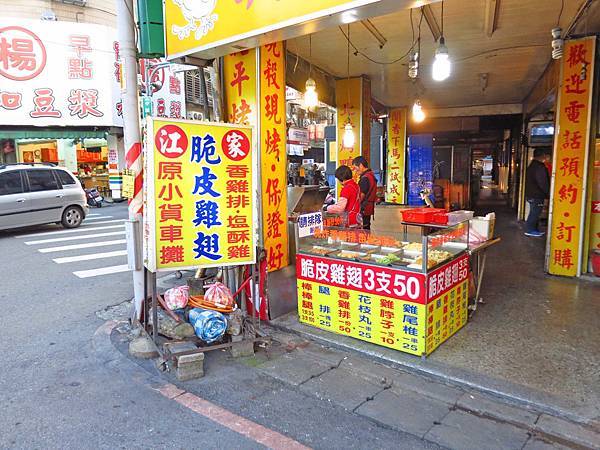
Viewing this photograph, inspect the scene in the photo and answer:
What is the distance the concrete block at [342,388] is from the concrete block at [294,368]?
0.09 metres

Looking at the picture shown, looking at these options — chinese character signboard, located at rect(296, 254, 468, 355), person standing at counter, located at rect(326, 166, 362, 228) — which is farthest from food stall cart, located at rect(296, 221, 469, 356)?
person standing at counter, located at rect(326, 166, 362, 228)

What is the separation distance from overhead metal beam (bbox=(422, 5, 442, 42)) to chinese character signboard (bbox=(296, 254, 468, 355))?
3460 millimetres

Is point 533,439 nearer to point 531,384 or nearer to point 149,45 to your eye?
point 531,384

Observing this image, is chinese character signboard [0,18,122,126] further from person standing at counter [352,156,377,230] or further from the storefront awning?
person standing at counter [352,156,377,230]

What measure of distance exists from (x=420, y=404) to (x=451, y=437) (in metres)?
0.43

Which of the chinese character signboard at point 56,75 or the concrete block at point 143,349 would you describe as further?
the chinese character signboard at point 56,75

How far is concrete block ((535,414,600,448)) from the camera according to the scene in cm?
279

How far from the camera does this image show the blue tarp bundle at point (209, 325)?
4062mm

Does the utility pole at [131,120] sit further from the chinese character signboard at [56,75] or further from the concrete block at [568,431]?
the chinese character signboard at [56,75]

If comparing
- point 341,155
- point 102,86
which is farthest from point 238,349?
point 102,86

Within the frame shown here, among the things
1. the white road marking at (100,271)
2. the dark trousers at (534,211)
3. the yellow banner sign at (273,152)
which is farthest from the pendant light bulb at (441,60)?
the white road marking at (100,271)

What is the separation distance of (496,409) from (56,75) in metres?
18.3

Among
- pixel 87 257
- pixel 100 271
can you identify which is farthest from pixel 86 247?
pixel 100 271

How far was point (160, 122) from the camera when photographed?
3750mm
